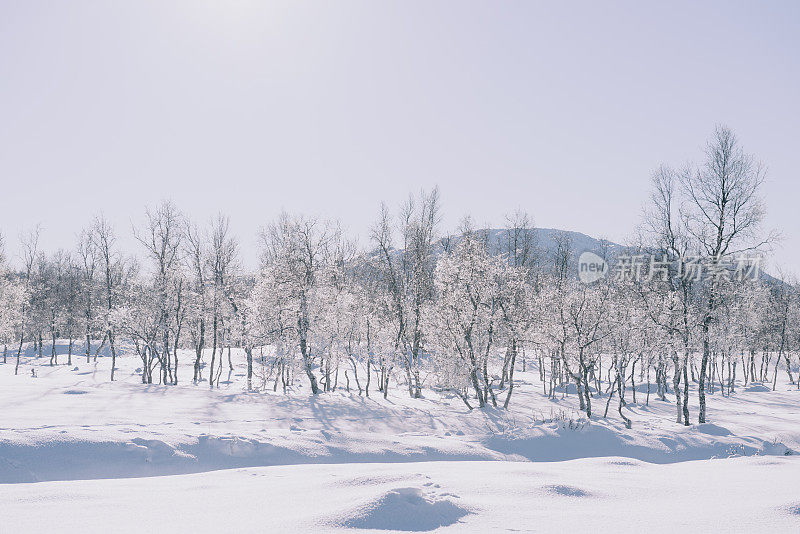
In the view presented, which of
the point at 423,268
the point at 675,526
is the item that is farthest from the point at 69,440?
the point at 423,268

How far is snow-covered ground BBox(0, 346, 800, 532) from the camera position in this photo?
4.87 metres

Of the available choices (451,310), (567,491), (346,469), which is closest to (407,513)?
(567,491)

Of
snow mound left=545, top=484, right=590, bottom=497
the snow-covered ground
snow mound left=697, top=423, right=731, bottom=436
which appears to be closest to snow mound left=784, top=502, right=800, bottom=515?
the snow-covered ground

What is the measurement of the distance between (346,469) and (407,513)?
4526mm

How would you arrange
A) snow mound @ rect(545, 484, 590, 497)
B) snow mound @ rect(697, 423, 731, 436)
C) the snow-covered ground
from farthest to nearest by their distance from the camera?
snow mound @ rect(697, 423, 731, 436)
snow mound @ rect(545, 484, 590, 497)
the snow-covered ground

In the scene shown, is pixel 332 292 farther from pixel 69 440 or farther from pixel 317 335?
pixel 69 440

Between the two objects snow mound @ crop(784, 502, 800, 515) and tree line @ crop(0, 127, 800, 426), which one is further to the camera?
tree line @ crop(0, 127, 800, 426)

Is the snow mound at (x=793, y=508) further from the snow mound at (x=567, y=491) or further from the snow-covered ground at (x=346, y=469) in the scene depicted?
the snow mound at (x=567, y=491)

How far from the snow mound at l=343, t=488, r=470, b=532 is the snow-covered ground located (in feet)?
0.06

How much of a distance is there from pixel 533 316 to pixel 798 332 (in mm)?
48962

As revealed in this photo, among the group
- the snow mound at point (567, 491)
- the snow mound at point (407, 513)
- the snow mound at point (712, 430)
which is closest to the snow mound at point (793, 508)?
the snow mound at point (567, 491)

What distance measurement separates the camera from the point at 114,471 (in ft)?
34.7

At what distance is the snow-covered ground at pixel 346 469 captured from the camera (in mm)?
4871

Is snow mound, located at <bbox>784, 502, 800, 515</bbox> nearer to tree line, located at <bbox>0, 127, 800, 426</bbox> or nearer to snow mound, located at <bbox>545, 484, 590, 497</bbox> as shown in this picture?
snow mound, located at <bbox>545, 484, 590, 497</bbox>
